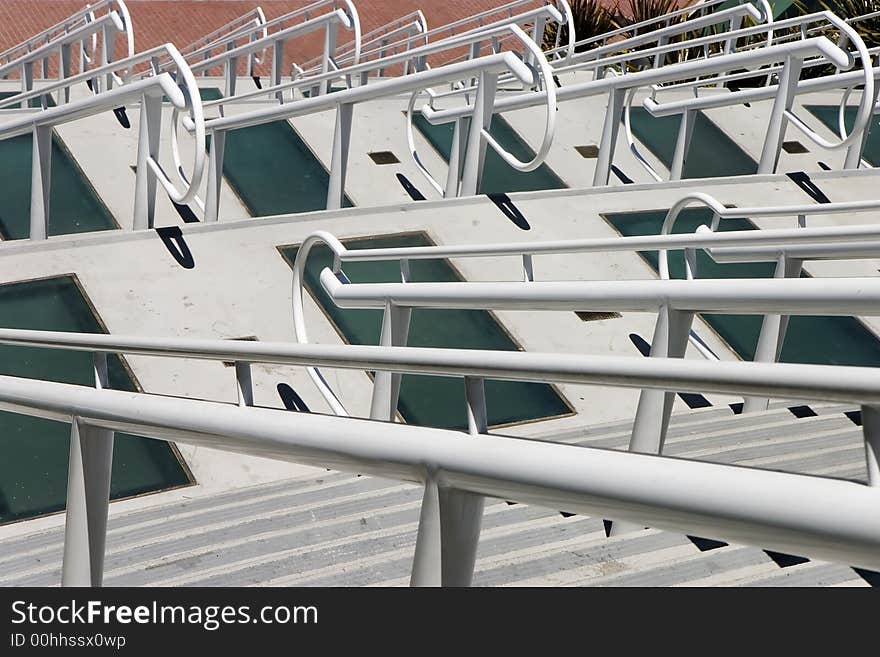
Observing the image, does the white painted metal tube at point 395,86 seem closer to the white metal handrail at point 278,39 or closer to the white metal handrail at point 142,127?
the white metal handrail at point 142,127

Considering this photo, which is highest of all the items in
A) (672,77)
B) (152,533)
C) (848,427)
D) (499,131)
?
(499,131)

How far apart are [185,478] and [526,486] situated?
3.46 meters

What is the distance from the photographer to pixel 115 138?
7.68m

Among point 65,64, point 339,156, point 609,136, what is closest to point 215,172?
point 339,156

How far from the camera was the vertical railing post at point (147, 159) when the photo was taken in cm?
633

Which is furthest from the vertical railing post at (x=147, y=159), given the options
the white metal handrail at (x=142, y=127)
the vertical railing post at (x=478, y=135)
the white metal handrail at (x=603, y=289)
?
the vertical railing post at (x=478, y=135)

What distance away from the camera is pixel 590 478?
4.55 feet

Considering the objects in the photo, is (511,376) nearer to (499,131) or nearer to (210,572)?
(210,572)

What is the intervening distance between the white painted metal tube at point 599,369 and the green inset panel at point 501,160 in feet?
17.1

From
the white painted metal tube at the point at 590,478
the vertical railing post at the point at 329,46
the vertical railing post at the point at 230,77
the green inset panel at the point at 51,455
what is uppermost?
the vertical railing post at the point at 329,46

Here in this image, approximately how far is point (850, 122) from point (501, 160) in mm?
3369

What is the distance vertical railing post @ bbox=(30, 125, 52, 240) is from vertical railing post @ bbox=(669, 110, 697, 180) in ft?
14.8
